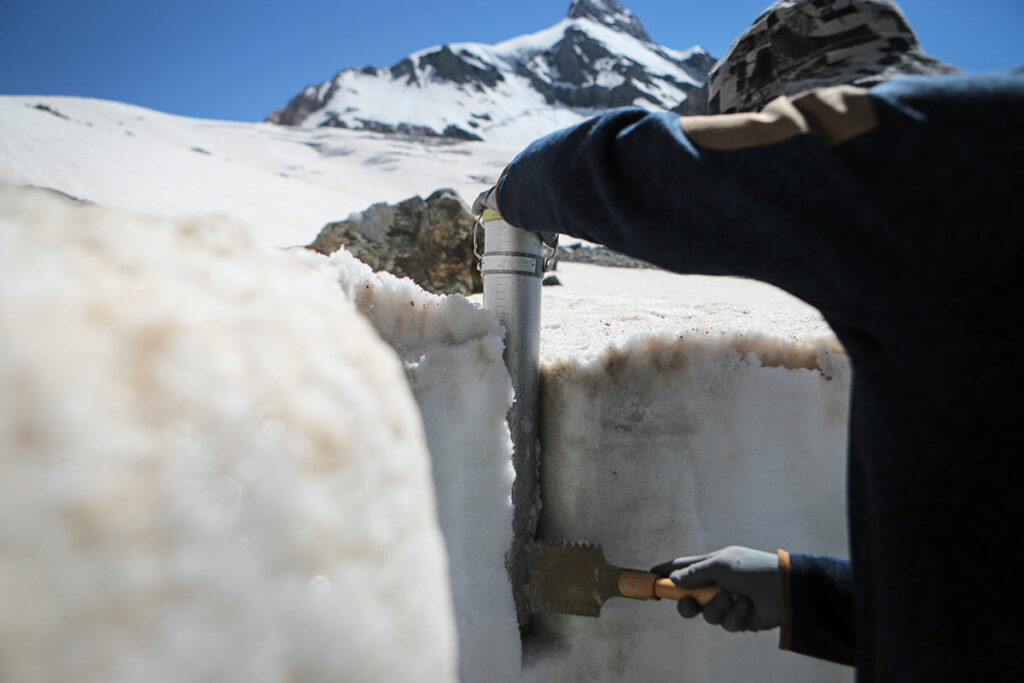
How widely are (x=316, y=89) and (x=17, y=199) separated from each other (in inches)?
2012

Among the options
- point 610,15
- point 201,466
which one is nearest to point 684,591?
point 201,466

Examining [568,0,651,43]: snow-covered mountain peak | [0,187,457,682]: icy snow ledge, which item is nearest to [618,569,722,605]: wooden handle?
[0,187,457,682]: icy snow ledge

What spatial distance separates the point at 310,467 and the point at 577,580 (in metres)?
0.83

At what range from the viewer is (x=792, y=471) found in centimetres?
124

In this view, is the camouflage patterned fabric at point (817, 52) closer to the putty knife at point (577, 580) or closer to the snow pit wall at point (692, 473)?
the snow pit wall at point (692, 473)

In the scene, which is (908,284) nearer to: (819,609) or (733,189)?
(733,189)

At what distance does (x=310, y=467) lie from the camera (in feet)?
1.59

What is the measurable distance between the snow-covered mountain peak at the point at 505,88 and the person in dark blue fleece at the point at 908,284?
1269 inches

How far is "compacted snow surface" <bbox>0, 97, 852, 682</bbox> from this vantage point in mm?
375

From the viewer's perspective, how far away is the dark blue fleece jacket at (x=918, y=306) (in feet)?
1.72

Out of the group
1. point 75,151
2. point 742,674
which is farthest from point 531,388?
point 75,151

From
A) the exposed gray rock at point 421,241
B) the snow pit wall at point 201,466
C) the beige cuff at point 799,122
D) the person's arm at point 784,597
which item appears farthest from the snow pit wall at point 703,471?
the exposed gray rock at point 421,241

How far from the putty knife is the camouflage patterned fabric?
0.86 m

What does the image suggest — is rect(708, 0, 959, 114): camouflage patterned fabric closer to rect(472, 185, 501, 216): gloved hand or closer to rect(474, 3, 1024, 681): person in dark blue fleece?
rect(474, 3, 1024, 681): person in dark blue fleece
